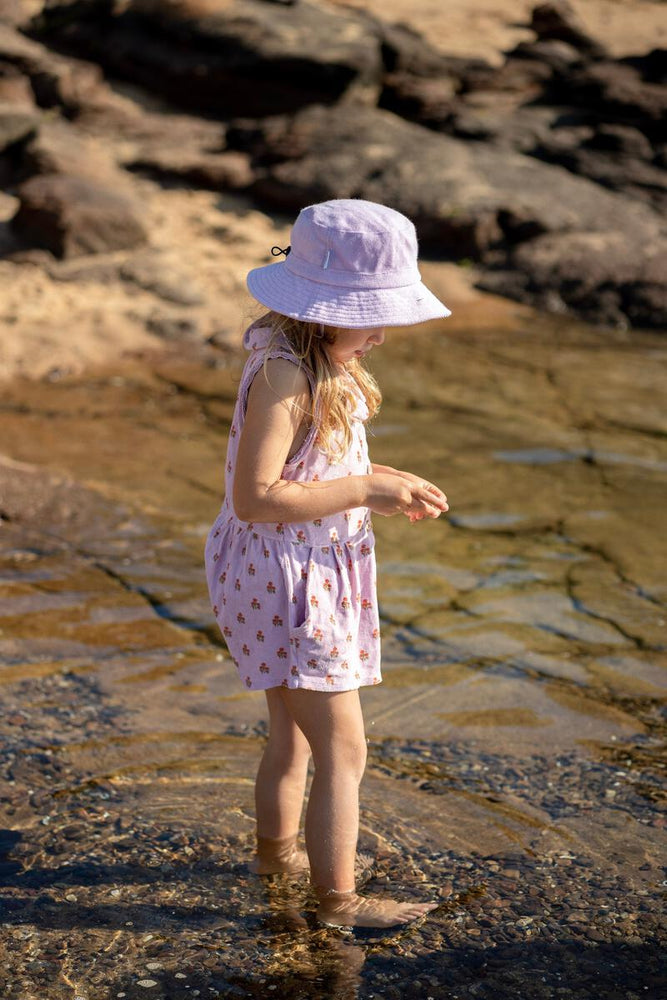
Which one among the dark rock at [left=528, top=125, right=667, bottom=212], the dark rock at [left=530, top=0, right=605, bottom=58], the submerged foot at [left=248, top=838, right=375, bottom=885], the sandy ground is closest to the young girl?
the submerged foot at [left=248, top=838, right=375, bottom=885]

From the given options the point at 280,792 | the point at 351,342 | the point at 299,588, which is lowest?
the point at 280,792

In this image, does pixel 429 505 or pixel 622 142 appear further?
pixel 622 142

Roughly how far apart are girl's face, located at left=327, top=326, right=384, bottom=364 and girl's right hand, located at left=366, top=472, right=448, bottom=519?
9.6 inches

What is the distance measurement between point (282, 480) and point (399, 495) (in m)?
0.23

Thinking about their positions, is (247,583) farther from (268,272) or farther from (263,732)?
(263,732)

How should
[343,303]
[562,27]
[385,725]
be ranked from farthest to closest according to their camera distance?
[562,27] < [385,725] < [343,303]

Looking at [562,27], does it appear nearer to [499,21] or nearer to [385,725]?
[499,21]

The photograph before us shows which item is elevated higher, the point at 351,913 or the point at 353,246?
the point at 353,246

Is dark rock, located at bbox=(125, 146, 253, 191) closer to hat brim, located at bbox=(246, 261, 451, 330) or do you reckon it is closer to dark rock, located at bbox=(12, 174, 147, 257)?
dark rock, located at bbox=(12, 174, 147, 257)

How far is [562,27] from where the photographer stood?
47.1 feet

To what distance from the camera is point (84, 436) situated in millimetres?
6156

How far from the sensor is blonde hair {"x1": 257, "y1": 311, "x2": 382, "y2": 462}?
232 cm

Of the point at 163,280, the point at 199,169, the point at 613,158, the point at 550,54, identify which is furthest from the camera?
the point at 550,54

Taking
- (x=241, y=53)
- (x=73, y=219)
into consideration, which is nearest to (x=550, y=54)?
(x=241, y=53)
